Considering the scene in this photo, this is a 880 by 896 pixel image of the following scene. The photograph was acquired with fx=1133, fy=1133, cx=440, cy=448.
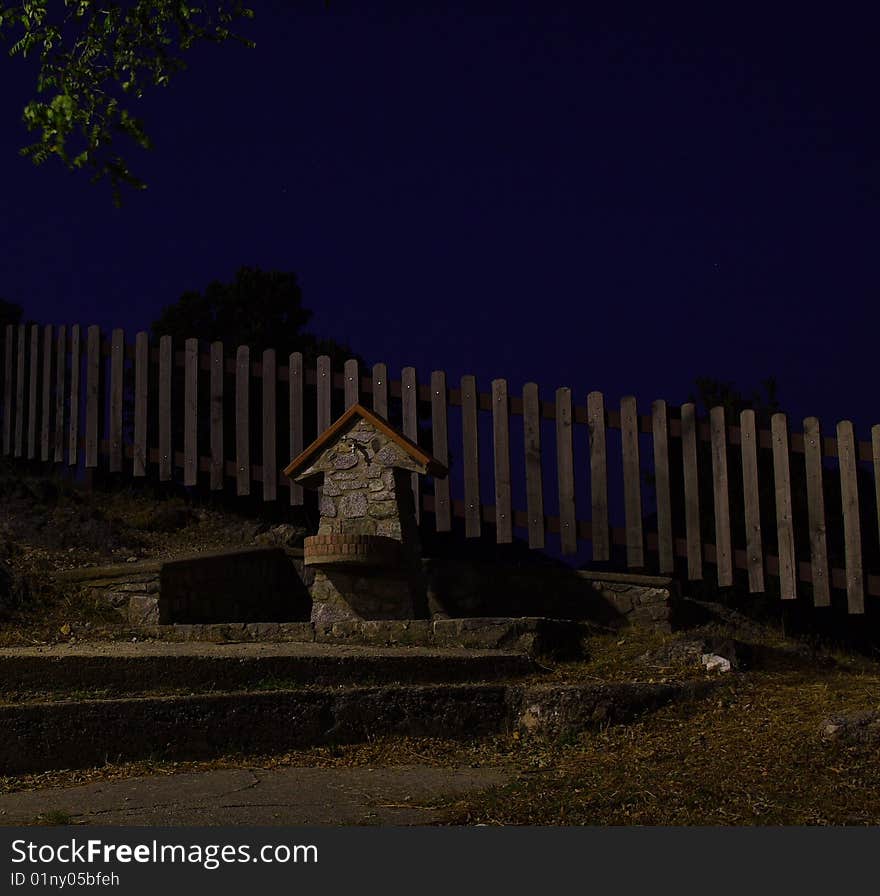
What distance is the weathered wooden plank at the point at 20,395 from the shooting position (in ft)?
46.0

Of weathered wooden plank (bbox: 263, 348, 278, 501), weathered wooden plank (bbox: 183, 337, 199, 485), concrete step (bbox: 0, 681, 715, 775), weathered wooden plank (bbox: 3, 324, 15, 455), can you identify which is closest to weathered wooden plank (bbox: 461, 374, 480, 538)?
weathered wooden plank (bbox: 263, 348, 278, 501)

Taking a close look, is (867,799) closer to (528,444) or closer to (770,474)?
(528,444)

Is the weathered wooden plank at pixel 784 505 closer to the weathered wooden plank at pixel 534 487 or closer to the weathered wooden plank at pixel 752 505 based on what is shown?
the weathered wooden plank at pixel 752 505

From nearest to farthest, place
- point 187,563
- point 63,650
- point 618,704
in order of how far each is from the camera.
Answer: point 618,704
point 63,650
point 187,563

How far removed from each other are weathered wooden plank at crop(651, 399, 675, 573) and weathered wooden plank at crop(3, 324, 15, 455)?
8.15m

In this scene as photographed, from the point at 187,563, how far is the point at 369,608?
205cm

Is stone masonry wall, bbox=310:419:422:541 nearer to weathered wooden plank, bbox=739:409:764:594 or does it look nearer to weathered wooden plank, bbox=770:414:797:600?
weathered wooden plank, bbox=739:409:764:594

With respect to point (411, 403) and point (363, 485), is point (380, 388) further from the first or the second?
point (363, 485)

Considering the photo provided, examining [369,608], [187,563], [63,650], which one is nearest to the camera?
[63,650]

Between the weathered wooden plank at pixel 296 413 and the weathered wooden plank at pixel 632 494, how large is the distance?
11.1ft

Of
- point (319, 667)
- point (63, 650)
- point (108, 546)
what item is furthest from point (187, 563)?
point (319, 667)

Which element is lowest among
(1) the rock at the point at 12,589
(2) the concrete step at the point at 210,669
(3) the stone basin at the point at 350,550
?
(2) the concrete step at the point at 210,669

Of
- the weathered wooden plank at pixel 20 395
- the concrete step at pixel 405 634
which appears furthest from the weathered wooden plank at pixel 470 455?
the weathered wooden plank at pixel 20 395

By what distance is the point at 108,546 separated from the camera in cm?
1157
